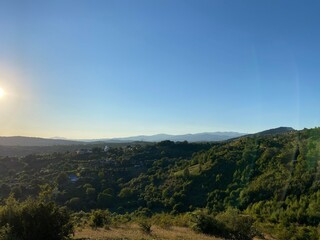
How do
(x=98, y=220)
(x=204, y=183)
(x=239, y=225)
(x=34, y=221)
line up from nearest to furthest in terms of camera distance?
(x=34, y=221)
(x=239, y=225)
(x=98, y=220)
(x=204, y=183)

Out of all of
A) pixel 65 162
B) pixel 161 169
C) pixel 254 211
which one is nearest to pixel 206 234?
pixel 254 211

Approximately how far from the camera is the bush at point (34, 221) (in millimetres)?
13406

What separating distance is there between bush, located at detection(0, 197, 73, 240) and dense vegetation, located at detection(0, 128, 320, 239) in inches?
1657

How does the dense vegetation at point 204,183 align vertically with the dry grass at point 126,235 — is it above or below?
below

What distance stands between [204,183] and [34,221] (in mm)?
73406

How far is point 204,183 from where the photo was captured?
84.6 m

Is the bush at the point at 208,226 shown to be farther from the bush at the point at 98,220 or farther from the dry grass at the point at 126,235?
the bush at the point at 98,220

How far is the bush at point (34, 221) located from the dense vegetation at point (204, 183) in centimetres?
4209

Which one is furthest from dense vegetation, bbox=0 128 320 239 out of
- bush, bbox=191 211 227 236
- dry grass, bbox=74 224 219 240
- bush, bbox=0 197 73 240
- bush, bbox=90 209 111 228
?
bush, bbox=0 197 73 240

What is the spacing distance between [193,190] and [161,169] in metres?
24.4

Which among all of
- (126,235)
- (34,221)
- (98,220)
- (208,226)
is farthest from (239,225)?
(34,221)

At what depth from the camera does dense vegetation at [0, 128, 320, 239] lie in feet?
223

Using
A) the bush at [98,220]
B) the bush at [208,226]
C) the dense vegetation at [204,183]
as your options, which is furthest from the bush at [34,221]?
the dense vegetation at [204,183]

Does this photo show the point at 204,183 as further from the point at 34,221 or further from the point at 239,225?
the point at 34,221
